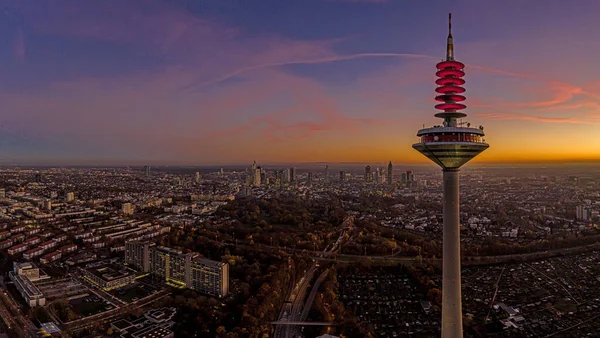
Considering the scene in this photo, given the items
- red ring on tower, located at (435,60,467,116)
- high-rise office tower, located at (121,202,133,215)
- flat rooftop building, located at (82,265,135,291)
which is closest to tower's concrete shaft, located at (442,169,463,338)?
red ring on tower, located at (435,60,467,116)

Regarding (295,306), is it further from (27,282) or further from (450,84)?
(27,282)

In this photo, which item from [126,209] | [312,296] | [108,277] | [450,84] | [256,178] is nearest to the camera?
[450,84]

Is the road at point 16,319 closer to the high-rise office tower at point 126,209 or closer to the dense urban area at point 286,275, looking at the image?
the dense urban area at point 286,275

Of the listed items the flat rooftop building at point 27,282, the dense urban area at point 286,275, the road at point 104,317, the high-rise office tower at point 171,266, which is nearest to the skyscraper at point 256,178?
the dense urban area at point 286,275

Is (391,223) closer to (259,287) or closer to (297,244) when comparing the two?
(297,244)

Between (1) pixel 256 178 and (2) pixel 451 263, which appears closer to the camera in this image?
(2) pixel 451 263

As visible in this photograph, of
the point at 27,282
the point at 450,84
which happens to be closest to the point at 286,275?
the point at 27,282

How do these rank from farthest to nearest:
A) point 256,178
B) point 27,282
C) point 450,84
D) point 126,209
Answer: point 256,178
point 126,209
point 27,282
point 450,84

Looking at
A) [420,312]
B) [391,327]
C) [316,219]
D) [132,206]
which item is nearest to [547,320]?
[420,312]

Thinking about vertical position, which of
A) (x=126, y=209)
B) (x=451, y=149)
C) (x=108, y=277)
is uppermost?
(x=451, y=149)
